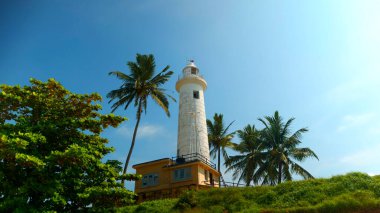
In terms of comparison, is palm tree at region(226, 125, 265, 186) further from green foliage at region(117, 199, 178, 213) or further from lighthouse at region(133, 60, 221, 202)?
green foliage at region(117, 199, 178, 213)

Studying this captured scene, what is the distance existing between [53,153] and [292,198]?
1411cm

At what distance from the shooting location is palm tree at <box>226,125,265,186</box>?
3616cm

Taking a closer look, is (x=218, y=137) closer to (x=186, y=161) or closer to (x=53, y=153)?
(x=186, y=161)

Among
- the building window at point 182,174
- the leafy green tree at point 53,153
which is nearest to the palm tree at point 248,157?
the building window at point 182,174

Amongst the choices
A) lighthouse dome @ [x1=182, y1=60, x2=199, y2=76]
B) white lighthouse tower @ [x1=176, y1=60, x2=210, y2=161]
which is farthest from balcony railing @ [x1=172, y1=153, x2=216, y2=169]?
lighthouse dome @ [x1=182, y1=60, x2=199, y2=76]

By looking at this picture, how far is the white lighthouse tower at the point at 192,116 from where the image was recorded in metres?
32.5

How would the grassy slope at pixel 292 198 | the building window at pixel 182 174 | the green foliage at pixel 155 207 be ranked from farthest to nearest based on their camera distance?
the building window at pixel 182 174, the green foliage at pixel 155 207, the grassy slope at pixel 292 198

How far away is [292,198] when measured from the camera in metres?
18.6

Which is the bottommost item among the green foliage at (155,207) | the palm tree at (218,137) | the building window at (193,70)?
the green foliage at (155,207)

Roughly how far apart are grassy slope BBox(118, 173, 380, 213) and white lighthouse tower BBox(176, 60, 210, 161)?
29.9 ft

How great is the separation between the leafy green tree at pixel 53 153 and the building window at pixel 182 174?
37.8ft

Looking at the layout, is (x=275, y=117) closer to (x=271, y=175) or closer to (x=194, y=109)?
(x=271, y=175)

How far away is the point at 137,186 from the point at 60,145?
1518 centimetres

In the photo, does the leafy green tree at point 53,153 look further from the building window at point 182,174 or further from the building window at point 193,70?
the building window at point 193,70
